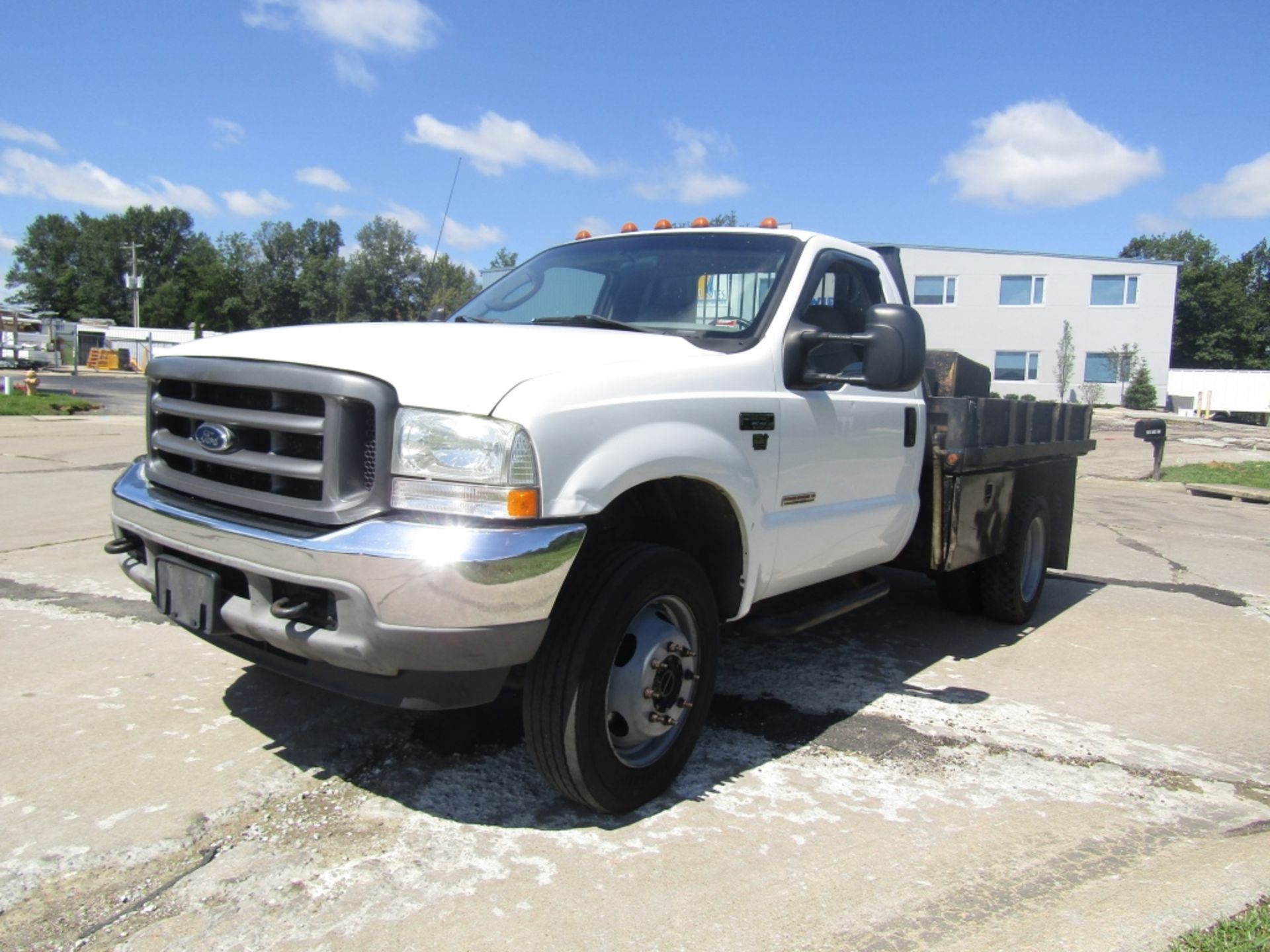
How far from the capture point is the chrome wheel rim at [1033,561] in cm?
556

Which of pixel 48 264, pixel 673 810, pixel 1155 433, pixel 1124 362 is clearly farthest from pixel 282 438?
pixel 48 264

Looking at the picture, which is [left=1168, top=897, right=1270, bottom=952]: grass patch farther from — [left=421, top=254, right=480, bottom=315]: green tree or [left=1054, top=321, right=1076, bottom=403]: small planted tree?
[left=1054, top=321, right=1076, bottom=403]: small planted tree

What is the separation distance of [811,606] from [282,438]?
230 cm

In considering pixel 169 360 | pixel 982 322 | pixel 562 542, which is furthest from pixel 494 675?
pixel 982 322

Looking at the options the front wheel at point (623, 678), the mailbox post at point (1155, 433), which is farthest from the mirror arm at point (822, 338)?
the mailbox post at point (1155, 433)

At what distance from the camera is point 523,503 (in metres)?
2.41

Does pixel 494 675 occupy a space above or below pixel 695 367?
below

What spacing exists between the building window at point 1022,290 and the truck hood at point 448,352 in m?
40.0

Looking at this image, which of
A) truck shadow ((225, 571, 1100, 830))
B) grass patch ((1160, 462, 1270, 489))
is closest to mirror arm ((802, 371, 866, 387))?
truck shadow ((225, 571, 1100, 830))

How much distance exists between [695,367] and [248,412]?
1.36m

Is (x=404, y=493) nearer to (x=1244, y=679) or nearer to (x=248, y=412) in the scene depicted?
(x=248, y=412)

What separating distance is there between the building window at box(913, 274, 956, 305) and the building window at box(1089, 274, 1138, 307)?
5755mm

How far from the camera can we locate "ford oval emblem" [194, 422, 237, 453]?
2.76 metres

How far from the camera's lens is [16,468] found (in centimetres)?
1015
